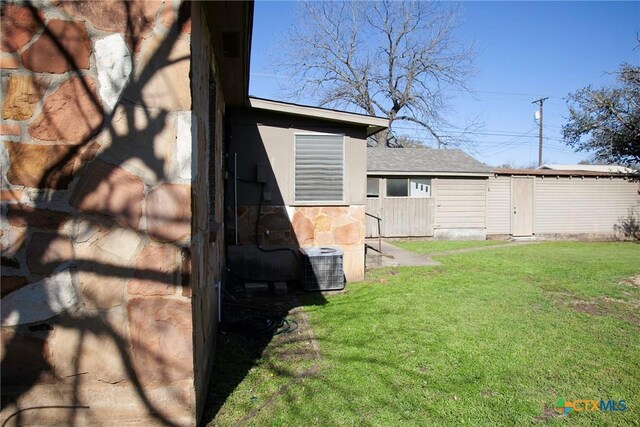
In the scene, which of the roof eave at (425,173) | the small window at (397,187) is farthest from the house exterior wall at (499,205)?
the small window at (397,187)

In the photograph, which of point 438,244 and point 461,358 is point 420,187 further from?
point 461,358

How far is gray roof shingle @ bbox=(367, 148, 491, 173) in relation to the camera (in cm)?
1509

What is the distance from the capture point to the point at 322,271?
6887mm

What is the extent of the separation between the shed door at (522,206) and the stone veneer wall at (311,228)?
34.6ft

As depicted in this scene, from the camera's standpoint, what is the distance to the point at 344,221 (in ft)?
24.7

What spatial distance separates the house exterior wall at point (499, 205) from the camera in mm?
15938

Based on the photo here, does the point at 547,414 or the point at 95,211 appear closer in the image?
the point at 95,211

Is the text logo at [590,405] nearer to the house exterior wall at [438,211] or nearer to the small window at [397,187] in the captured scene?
the house exterior wall at [438,211]

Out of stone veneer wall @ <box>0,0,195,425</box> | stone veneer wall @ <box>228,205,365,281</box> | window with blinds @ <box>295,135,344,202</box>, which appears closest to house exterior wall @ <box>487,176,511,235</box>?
stone veneer wall @ <box>228,205,365,281</box>

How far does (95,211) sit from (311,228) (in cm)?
518

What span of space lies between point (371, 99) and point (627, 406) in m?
22.2

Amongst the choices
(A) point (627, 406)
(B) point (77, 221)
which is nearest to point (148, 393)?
(B) point (77, 221)

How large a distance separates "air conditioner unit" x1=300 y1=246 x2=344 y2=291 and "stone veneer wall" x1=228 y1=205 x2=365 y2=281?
53cm

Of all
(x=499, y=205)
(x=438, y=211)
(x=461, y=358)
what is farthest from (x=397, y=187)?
(x=461, y=358)
